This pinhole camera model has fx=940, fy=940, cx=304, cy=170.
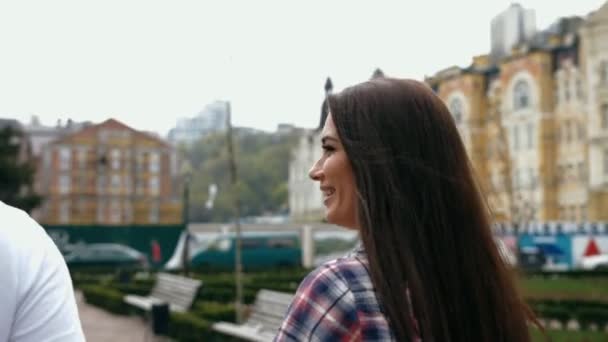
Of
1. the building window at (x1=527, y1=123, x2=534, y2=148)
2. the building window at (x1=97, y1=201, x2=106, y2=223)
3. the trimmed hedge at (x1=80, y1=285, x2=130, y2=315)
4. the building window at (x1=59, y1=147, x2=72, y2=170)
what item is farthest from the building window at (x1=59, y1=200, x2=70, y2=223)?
the trimmed hedge at (x1=80, y1=285, x2=130, y2=315)

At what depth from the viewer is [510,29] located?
153ft

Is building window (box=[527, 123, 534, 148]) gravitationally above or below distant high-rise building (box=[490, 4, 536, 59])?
below

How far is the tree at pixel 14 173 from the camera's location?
2778 centimetres

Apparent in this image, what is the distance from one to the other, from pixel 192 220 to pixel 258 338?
51584mm

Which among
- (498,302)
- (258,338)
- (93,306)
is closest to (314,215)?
(93,306)

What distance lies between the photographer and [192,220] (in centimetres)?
5906

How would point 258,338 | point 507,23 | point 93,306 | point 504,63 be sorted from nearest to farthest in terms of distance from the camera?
point 258,338
point 93,306
point 504,63
point 507,23

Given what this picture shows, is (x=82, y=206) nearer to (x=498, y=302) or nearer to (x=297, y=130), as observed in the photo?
(x=297, y=130)

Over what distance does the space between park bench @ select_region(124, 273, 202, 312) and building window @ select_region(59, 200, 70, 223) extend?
30.7 m

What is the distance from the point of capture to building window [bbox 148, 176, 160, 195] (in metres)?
47.9

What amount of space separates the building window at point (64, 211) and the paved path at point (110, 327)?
30159 millimetres

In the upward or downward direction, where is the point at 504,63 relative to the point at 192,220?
upward

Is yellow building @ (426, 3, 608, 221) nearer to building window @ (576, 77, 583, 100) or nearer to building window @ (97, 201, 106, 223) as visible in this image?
building window @ (576, 77, 583, 100)

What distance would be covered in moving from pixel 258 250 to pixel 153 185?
1524 centimetres
